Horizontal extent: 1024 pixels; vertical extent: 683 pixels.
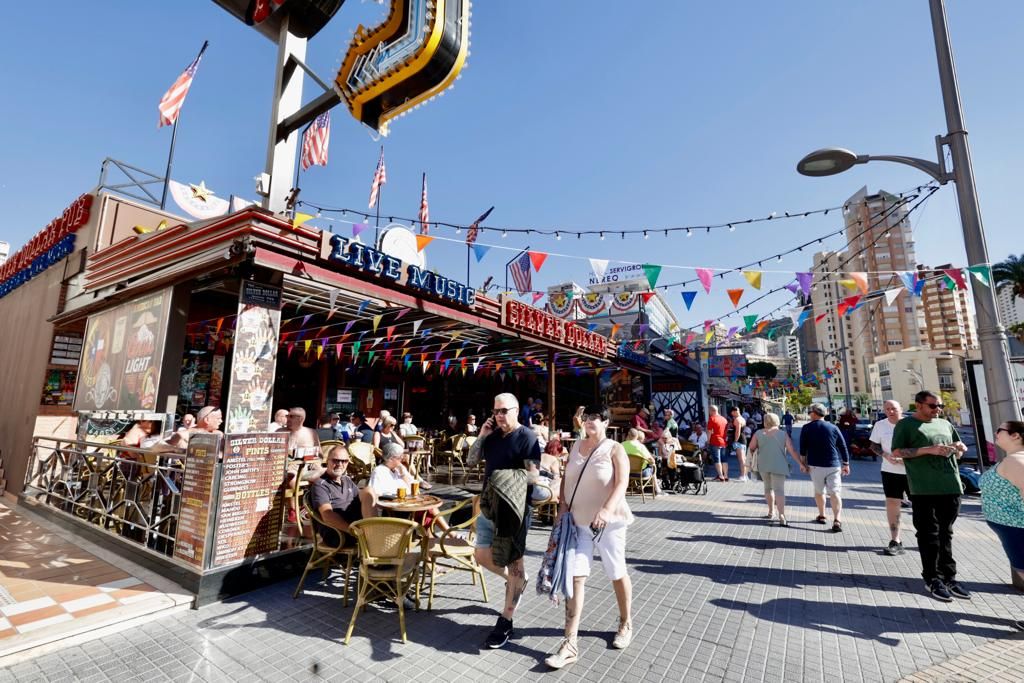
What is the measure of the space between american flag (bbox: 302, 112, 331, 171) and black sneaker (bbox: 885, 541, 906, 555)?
430 inches

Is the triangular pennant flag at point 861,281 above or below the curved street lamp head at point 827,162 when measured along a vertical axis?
below

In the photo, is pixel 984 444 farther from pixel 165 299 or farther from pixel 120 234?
pixel 120 234

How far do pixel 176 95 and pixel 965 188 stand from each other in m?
12.0

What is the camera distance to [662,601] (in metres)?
4.15

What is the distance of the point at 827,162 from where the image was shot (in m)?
5.29

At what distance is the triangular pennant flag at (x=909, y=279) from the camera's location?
852cm

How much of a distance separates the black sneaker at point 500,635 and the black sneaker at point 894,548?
5006mm

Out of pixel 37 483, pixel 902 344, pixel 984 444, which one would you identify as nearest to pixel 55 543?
pixel 37 483

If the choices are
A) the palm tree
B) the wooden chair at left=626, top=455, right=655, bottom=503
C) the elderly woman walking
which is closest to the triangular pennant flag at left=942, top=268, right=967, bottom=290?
the elderly woman walking

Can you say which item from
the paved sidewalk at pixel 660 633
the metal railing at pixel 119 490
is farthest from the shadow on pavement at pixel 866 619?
the metal railing at pixel 119 490

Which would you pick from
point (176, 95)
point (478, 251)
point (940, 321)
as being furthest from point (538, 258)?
point (940, 321)

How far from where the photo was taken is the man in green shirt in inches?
168

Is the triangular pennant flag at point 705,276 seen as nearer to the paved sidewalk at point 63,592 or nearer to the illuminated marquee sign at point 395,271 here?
the illuminated marquee sign at point 395,271

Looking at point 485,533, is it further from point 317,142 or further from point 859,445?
point 859,445
